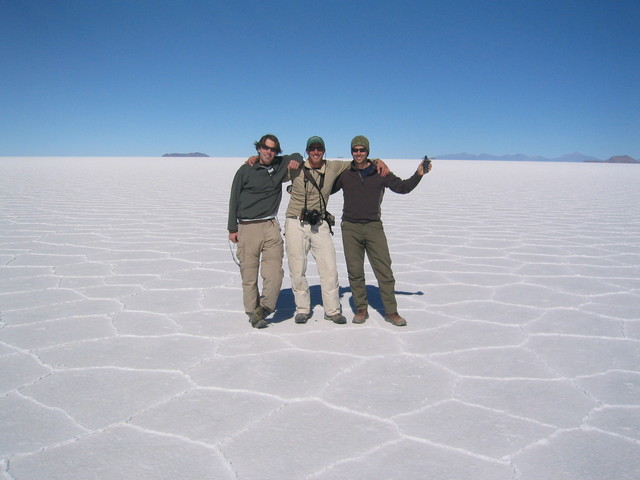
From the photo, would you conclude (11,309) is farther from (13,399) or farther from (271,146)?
(271,146)

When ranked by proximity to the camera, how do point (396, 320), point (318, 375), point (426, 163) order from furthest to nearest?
point (396, 320) → point (426, 163) → point (318, 375)

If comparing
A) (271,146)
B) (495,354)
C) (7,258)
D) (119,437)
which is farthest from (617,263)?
(7,258)

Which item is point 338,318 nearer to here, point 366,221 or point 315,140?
point 366,221

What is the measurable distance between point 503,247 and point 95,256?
4682 mm

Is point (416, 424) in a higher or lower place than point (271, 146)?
lower

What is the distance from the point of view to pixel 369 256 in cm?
327

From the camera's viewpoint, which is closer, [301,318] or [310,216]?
[310,216]

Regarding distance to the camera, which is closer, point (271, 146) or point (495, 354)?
point (495, 354)

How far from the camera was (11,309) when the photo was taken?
11.5 feet

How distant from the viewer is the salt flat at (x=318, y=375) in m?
1.84

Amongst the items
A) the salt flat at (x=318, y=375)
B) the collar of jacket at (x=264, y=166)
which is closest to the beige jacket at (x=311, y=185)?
the collar of jacket at (x=264, y=166)

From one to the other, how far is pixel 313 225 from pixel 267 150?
0.56m

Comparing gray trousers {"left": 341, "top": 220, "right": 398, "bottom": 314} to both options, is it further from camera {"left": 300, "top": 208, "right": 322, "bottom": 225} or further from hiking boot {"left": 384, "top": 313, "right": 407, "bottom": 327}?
camera {"left": 300, "top": 208, "right": 322, "bottom": 225}

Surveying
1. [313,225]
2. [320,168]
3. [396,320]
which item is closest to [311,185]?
[320,168]
